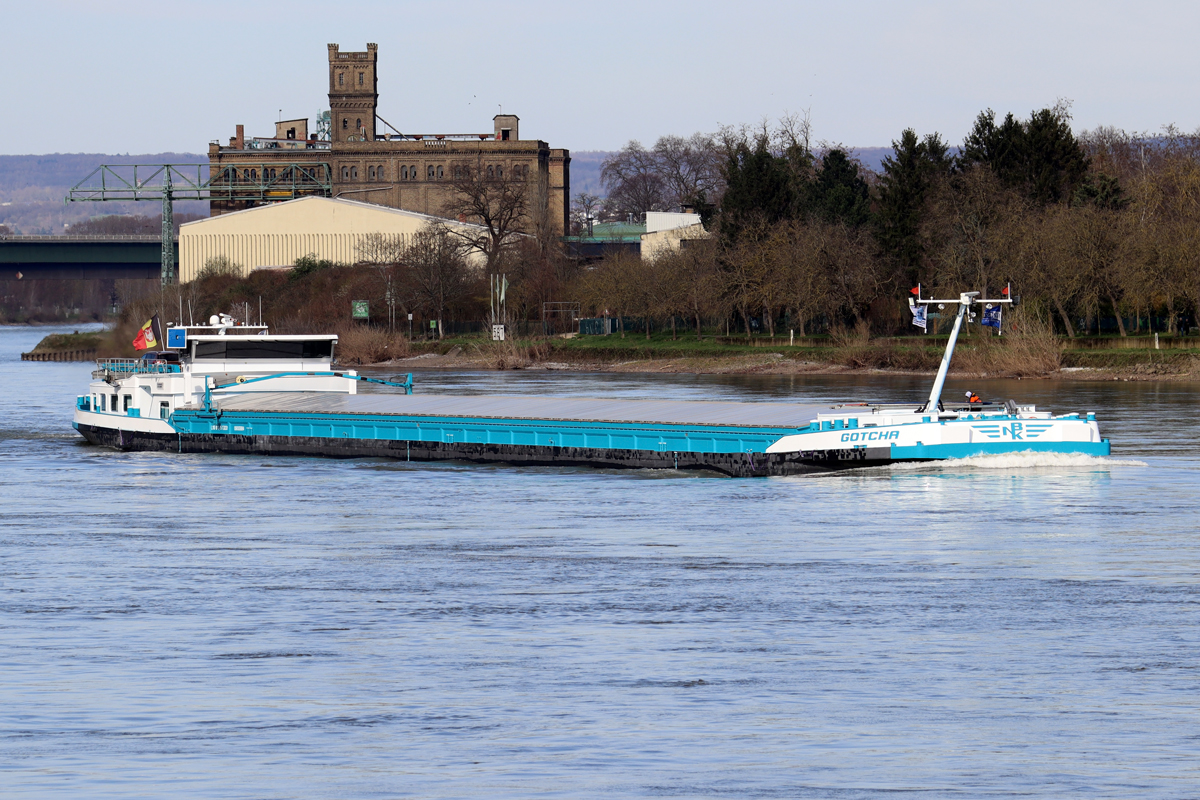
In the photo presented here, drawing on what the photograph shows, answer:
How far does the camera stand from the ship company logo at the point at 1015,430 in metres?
33.2

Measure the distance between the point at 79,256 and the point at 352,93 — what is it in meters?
40.8

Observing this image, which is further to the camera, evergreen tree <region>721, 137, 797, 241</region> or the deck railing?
evergreen tree <region>721, 137, 797, 241</region>

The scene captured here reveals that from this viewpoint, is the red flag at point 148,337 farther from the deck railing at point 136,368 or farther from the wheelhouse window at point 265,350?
the wheelhouse window at point 265,350

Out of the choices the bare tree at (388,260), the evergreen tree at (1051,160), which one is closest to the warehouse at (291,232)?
the bare tree at (388,260)

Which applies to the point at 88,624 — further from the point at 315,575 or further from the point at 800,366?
the point at 800,366

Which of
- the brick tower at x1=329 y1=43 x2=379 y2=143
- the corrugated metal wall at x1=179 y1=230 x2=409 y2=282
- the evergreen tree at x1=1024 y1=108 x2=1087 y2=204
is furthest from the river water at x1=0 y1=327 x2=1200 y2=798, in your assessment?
the brick tower at x1=329 y1=43 x2=379 y2=143

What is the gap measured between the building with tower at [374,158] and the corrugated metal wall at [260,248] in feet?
46.5

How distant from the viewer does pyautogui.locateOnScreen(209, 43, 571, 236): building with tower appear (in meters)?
172

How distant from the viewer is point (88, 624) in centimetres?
1933

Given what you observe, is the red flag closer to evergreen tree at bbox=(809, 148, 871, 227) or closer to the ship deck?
the ship deck

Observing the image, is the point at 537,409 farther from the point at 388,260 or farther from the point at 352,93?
the point at 352,93

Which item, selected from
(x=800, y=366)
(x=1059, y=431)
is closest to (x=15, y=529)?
(x=1059, y=431)

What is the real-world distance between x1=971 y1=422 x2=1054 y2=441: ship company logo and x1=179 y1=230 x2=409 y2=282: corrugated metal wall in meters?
114

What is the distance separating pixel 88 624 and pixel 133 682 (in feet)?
11.7
